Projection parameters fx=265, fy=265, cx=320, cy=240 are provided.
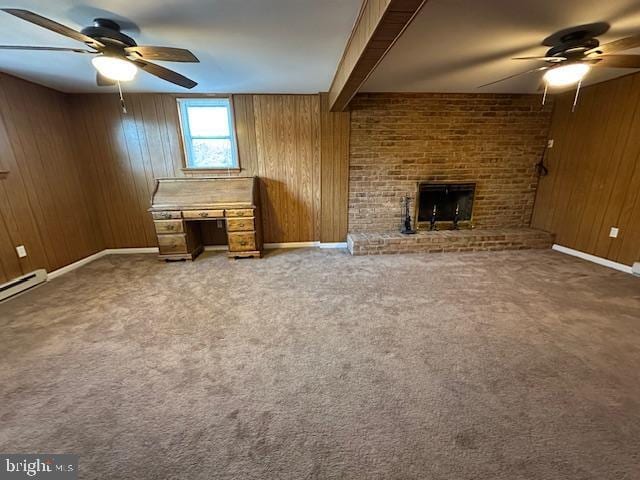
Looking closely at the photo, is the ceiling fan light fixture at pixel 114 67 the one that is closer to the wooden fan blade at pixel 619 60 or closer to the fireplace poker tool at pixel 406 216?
the fireplace poker tool at pixel 406 216

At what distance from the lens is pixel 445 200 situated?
4.20 meters

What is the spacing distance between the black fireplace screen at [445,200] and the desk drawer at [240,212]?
2.56 meters

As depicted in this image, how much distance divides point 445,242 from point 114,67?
163 inches

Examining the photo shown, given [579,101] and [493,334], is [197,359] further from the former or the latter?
[579,101]

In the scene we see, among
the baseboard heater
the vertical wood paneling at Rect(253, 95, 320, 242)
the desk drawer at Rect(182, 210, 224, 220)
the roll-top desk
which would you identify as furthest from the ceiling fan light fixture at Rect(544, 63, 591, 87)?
the baseboard heater

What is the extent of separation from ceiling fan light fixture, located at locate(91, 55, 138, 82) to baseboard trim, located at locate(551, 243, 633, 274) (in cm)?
548

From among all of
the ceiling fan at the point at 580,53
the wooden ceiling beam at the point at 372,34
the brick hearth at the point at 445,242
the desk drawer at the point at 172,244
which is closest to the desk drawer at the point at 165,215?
the desk drawer at the point at 172,244

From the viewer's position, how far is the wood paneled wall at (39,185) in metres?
2.78

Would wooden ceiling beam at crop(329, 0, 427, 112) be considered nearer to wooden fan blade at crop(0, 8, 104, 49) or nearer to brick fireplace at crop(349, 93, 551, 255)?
brick fireplace at crop(349, 93, 551, 255)

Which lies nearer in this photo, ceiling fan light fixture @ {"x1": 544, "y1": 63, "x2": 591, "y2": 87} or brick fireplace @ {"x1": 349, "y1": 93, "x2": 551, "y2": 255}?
ceiling fan light fixture @ {"x1": 544, "y1": 63, "x2": 591, "y2": 87}

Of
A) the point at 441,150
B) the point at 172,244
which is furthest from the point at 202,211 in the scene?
the point at 441,150

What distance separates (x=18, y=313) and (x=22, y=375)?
1.13 metres

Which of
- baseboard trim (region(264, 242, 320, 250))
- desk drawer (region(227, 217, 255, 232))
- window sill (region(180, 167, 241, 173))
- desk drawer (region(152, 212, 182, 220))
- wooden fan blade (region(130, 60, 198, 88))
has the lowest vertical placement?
baseboard trim (region(264, 242, 320, 250))

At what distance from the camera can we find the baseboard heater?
2.70m
